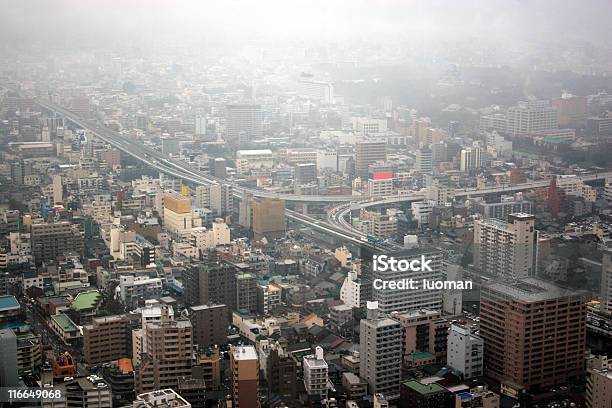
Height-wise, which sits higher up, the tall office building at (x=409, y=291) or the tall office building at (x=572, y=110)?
the tall office building at (x=572, y=110)

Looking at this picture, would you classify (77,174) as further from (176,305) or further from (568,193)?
(568,193)

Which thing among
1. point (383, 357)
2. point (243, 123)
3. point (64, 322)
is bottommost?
point (64, 322)

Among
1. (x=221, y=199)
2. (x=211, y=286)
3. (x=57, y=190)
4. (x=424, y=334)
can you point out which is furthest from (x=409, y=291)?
(x=57, y=190)

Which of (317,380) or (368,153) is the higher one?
(368,153)

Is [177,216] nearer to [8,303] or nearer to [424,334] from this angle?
[8,303]

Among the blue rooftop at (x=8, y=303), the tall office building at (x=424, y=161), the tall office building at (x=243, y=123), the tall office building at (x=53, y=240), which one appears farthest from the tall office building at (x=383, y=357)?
the tall office building at (x=243, y=123)

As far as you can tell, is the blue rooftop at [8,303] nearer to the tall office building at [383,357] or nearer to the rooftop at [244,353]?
the rooftop at [244,353]

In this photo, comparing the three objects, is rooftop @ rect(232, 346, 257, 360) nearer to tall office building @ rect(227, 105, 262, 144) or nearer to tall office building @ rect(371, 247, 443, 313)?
tall office building @ rect(371, 247, 443, 313)
